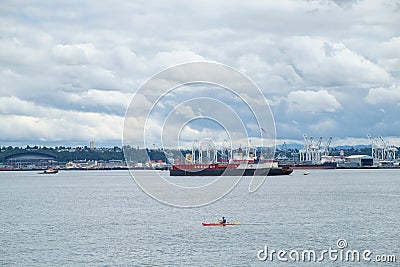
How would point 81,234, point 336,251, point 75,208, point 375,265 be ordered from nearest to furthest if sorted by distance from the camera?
point 375,265 → point 336,251 → point 81,234 → point 75,208

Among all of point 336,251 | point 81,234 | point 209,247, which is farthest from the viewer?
point 81,234

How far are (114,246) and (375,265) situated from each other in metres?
22.3

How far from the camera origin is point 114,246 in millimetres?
57688

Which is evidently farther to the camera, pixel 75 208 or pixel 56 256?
pixel 75 208

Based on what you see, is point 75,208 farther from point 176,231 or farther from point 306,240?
point 306,240

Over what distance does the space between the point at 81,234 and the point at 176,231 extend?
9.38 m

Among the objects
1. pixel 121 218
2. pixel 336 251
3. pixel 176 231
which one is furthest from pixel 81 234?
pixel 336 251

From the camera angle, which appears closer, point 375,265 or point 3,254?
point 375,265

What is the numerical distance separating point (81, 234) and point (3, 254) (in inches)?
482

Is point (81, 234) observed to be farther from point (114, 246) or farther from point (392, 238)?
point (392, 238)

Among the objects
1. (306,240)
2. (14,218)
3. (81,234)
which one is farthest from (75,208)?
(306,240)

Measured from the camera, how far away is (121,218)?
80875 millimetres

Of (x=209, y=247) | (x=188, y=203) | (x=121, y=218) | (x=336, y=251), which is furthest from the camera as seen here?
(x=188, y=203)

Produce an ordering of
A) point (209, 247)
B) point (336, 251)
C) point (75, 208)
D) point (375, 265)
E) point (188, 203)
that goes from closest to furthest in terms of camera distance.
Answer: point (375, 265) → point (336, 251) → point (209, 247) → point (75, 208) → point (188, 203)
